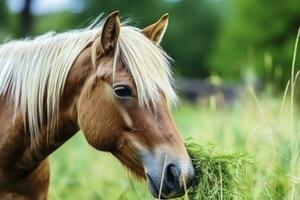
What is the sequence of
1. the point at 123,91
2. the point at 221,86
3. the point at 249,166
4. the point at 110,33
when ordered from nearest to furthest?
the point at 123,91 → the point at 110,33 → the point at 249,166 → the point at 221,86

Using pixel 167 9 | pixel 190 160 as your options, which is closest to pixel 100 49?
pixel 190 160

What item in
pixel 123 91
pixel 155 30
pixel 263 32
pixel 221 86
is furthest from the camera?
pixel 263 32

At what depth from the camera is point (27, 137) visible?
381 cm

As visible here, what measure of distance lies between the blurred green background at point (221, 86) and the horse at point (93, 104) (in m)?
0.32

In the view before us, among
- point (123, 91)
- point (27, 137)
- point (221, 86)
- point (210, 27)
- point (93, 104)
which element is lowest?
point (210, 27)

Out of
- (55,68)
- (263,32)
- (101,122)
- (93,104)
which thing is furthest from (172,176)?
(263,32)

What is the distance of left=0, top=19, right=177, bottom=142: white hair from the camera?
11.4 ft

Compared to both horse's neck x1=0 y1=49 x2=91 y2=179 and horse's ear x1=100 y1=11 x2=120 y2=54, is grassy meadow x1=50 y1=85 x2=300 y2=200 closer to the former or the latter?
horse's neck x1=0 y1=49 x2=91 y2=179

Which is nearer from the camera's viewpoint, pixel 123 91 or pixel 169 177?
pixel 169 177

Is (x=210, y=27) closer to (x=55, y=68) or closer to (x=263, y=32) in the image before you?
(x=263, y=32)

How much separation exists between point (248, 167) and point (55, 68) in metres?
1.49

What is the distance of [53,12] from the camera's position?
55.3 metres

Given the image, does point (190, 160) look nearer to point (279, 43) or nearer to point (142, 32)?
point (142, 32)

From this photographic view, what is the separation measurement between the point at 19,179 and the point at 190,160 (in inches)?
44.3
